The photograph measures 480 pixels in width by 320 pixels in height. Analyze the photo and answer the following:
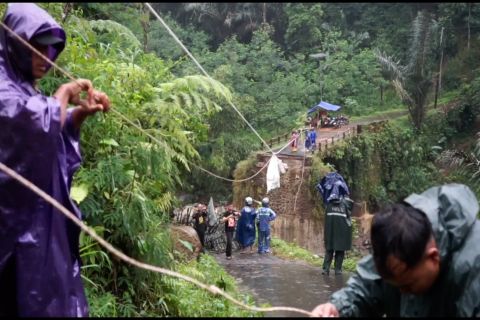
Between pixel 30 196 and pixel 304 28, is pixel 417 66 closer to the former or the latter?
pixel 304 28

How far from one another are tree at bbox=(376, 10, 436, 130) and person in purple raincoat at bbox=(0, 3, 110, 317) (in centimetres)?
1883

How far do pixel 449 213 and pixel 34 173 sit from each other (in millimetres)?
1415

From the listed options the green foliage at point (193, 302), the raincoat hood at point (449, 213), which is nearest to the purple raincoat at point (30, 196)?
the raincoat hood at point (449, 213)

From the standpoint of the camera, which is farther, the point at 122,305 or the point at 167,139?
the point at 167,139

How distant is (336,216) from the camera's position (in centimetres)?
875

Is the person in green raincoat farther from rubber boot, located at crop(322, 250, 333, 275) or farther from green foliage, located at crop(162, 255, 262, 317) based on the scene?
rubber boot, located at crop(322, 250, 333, 275)

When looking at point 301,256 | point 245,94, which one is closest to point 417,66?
point 245,94

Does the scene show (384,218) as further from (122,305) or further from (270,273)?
(270,273)

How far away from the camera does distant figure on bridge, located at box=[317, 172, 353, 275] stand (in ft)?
28.0

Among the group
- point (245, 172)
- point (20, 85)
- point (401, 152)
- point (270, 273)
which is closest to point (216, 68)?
point (245, 172)

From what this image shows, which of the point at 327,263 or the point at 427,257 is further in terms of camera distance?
the point at 327,263

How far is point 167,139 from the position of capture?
16.0 ft

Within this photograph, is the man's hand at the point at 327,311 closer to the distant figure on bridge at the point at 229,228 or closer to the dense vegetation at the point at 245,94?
the dense vegetation at the point at 245,94

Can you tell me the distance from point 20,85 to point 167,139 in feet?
8.71
